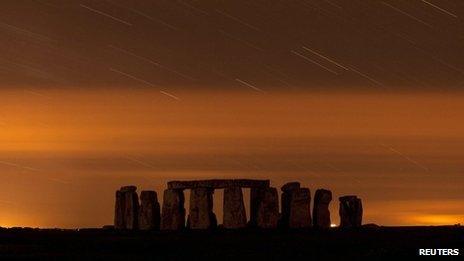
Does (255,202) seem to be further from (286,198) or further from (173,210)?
(173,210)

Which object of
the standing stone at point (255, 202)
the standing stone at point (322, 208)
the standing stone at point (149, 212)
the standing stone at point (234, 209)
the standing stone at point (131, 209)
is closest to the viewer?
the standing stone at point (234, 209)

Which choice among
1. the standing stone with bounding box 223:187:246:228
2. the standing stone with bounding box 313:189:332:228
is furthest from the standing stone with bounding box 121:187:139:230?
the standing stone with bounding box 313:189:332:228

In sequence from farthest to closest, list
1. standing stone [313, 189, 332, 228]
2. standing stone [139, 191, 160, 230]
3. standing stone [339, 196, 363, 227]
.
→ standing stone [339, 196, 363, 227] → standing stone [139, 191, 160, 230] → standing stone [313, 189, 332, 228]

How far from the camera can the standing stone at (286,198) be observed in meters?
58.2

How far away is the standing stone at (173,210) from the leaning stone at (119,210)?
120 inches

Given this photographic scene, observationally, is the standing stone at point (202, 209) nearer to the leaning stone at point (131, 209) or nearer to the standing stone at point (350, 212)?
the leaning stone at point (131, 209)

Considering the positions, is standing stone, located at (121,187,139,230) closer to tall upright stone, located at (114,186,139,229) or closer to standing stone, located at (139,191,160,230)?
tall upright stone, located at (114,186,139,229)

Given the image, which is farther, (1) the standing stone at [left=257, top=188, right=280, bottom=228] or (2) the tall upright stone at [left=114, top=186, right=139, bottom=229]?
(2) the tall upright stone at [left=114, top=186, right=139, bottom=229]

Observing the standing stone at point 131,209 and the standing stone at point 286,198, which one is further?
the standing stone at point 131,209

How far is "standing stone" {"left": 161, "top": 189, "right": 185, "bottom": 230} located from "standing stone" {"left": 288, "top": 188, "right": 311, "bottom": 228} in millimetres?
4777

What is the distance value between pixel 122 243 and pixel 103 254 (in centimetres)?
635

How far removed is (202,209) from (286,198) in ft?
11.6

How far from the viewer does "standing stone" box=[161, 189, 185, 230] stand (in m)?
59.2

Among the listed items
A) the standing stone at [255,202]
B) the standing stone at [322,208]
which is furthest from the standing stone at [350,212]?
the standing stone at [255,202]
